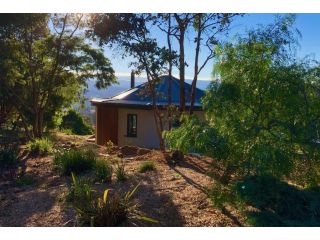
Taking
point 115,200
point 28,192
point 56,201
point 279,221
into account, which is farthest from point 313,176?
point 28,192

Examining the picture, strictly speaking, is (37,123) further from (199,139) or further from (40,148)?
(199,139)

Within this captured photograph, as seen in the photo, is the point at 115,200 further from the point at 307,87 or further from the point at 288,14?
the point at 288,14

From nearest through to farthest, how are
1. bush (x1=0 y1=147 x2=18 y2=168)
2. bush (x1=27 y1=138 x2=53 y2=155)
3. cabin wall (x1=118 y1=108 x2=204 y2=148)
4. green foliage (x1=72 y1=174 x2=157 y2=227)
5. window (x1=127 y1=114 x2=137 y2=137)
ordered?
green foliage (x1=72 y1=174 x2=157 y2=227) < bush (x1=0 y1=147 x2=18 y2=168) < bush (x1=27 y1=138 x2=53 y2=155) < cabin wall (x1=118 y1=108 x2=204 y2=148) < window (x1=127 y1=114 x2=137 y2=137)

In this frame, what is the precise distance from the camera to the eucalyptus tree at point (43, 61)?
498 inches

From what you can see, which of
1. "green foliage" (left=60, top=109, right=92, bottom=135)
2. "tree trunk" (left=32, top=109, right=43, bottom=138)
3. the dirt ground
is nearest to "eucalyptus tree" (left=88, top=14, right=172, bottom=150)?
the dirt ground

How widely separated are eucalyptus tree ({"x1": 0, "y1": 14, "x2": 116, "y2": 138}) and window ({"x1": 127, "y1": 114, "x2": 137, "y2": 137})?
7.17 ft

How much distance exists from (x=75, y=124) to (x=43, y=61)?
13684mm

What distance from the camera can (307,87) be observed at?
543 centimetres

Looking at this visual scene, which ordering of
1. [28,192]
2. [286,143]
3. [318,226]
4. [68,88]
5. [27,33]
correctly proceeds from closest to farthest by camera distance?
[318,226] → [286,143] → [28,192] → [27,33] → [68,88]

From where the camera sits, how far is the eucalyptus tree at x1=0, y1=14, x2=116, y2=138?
1266cm

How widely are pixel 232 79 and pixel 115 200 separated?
7.82 feet

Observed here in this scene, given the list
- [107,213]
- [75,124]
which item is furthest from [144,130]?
[107,213]

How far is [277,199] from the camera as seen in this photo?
4820 mm

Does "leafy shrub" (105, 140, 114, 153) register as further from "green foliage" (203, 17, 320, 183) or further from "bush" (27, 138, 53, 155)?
"green foliage" (203, 17, 320, 183)
